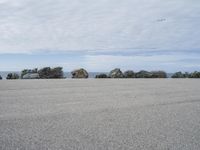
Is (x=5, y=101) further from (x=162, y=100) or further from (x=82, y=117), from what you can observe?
(x=162, y=100)

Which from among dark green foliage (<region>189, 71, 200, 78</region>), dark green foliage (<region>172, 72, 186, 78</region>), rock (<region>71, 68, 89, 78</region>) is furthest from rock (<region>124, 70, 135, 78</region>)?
dark green foliage (<region>189, 71, 200, 78</region>)

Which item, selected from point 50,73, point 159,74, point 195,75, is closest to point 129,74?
point 159,74

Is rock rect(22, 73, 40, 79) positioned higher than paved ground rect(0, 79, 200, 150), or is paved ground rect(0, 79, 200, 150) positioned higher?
rock rect(22, 73, 40, 79)

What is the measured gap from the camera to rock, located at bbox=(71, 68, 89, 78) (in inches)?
889

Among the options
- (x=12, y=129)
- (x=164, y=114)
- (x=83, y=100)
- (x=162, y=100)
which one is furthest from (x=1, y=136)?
(x=162, y=100)

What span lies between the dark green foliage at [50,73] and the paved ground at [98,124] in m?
11.4

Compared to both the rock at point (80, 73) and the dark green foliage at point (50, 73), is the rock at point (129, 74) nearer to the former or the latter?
the rock at point (80, 73)

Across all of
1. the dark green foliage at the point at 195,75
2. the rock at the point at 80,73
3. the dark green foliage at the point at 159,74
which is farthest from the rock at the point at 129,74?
the dark green foliage at the point at 195,75

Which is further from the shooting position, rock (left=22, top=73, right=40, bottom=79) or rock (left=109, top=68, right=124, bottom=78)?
rock (left=109, top=68, right=124, bottom=78)

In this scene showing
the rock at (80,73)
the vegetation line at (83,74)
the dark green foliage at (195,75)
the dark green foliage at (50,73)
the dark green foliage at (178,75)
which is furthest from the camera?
the dark green foliage at (178,75)

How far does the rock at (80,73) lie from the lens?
22.6 meters

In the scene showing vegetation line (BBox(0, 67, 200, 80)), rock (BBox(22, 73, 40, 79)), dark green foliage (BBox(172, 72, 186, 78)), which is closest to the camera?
rock (BBox(22, 73, 40, 79))

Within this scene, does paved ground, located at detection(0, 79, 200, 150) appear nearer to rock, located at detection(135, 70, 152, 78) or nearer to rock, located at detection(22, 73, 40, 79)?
rock, located at detection(22, 73, 40, 79)

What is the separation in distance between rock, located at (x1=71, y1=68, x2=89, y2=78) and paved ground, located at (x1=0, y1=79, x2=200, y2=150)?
1299cm
